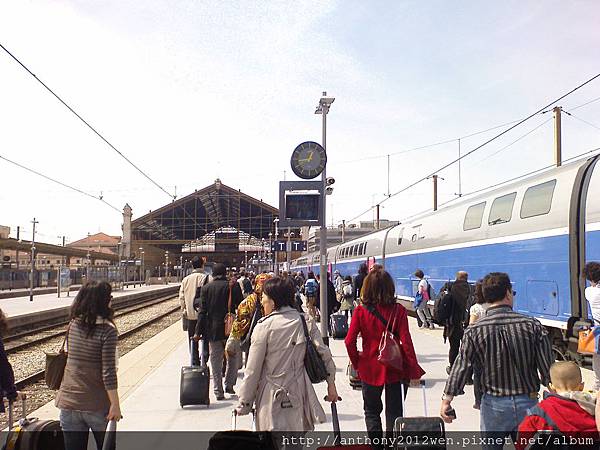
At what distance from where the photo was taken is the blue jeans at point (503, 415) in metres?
4.07

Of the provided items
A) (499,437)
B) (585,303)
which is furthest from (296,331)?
(585,303)

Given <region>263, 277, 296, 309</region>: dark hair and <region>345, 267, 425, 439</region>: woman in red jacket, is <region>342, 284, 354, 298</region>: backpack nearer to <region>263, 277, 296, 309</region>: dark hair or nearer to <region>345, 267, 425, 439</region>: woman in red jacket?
<region>345, 267, 425, 439</region>: woman in red jacket

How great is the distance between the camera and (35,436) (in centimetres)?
445

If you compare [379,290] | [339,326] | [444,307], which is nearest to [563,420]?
[379,290]

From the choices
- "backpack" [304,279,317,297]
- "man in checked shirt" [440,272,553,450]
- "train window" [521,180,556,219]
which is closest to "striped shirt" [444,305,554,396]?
"man in checked shirt" [440,272,553,450]

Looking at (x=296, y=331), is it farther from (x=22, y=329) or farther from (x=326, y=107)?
(x=22, y=329)

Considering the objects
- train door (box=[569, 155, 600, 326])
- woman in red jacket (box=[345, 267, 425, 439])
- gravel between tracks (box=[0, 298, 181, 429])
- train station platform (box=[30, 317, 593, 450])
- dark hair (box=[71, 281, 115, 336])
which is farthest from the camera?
gravel between tracks (box=[0, 298, 181, 429])

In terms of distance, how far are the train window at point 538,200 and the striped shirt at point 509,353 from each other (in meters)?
7.71

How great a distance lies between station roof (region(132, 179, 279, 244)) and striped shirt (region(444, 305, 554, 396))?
6435cm

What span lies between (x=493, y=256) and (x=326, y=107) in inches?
196

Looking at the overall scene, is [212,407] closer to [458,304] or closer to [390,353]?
[390,353]

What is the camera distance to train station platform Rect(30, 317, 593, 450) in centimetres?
676

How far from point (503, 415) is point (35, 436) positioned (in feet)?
10.9

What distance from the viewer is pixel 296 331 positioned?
14.3 feet
